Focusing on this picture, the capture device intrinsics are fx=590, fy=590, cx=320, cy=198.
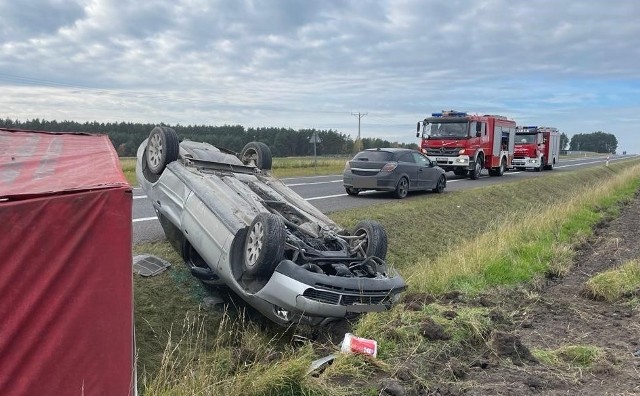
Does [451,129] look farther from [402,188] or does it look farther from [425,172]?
[402,188]

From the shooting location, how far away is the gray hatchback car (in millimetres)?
15641

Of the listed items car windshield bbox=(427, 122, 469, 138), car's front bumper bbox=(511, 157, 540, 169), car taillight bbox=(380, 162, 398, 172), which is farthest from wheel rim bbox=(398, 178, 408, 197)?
car's front bumper bbox=(511, 157, 540, 169)

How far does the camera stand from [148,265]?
7.19 m

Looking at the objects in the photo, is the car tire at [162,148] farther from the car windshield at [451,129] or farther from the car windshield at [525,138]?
the car windshield at [525,138]

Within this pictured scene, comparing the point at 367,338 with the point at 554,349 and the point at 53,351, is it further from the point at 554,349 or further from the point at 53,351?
the point at 53,351

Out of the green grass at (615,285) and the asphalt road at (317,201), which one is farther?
the asphalt road at (317,201)

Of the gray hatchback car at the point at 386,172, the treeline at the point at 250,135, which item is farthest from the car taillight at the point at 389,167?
the treeline at the point at 250,135

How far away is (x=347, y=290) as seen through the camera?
205 inches

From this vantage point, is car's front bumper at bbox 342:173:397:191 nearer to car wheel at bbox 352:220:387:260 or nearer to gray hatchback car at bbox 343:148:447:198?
gray hatchback car at bbox 343:148:447:198

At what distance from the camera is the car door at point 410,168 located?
52.7 ft

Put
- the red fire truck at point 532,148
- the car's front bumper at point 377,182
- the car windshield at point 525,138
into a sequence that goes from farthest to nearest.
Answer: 1. the car windshield at point 525,138
2. the red fire truck at point 532,148
3. the car's front bumper at point 377,182

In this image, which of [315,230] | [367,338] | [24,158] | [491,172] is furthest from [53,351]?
[491,172]

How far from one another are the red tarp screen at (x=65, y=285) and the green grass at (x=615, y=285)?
6329 mm

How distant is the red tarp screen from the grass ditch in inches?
30.0
